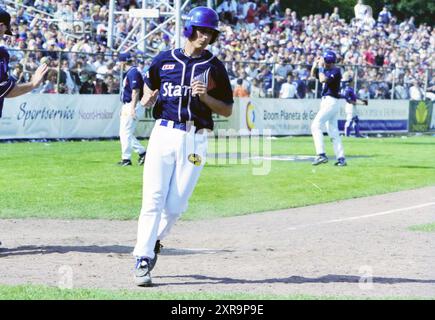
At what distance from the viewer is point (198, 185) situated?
56.6ft

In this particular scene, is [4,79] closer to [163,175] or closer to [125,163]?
[163,175]

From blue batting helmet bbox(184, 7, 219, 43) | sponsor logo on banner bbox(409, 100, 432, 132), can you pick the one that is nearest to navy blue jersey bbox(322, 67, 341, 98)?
blue batting helmet bbox(184, 7, 219, 43)

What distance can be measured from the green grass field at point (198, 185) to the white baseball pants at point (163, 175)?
4.92 meters

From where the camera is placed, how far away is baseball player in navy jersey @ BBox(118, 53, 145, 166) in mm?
18703

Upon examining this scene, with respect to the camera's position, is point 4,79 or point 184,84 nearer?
point 184,84

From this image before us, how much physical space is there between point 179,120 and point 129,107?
10.9 m

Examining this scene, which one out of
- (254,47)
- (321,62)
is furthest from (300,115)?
(321,62)

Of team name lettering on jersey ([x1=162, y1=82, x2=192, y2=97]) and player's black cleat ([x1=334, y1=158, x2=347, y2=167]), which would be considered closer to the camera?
team name lettering on jersey ([x1=162, y1=82, x2=192, y2=97])

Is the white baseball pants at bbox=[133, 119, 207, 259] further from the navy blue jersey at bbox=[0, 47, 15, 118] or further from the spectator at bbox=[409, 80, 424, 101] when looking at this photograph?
the spectator at bbox=[409, 80, 424, 101]

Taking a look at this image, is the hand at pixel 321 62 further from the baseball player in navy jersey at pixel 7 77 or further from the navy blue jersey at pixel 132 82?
the baseball player in navy jersey at pixel 7 77

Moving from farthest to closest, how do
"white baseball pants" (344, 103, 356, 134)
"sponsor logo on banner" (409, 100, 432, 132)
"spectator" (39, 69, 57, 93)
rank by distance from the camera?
"sponsor logo on banner" (409, 100, 432, 132), "white baseball pants" (344, 103, 356, 134), "spectator" (39, 69, 57, 93)

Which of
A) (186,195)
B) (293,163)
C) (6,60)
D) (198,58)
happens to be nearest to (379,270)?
(186,195)

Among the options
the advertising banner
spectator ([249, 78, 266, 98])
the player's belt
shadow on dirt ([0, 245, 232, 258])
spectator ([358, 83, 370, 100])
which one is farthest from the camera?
spectator ([358, 83, 370, 100])

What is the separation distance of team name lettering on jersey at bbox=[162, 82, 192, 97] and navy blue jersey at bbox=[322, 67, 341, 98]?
12.4 m
